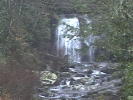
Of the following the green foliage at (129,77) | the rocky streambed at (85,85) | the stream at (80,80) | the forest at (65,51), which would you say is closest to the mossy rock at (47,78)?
the forest at (65,51)

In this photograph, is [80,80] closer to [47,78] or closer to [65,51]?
[47,78]

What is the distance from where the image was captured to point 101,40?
12188 millimetres

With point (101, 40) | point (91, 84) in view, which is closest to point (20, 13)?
point (91, 84)

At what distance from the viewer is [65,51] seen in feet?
88.0

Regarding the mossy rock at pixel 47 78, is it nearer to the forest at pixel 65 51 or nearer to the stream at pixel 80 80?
the forest at pixel 65 51

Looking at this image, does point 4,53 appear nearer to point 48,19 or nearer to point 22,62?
point 22,62

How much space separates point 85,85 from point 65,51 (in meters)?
9.23

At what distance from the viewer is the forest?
457 inches

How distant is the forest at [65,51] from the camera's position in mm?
11609

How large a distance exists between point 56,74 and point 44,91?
3.81 m

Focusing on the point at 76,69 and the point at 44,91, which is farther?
the point at 76,69

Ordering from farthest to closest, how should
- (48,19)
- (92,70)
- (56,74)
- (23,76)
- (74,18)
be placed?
(74,18) < (48,19) < (92,70) < (56,74) < (23,76)

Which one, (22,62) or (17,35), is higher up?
(17,35)

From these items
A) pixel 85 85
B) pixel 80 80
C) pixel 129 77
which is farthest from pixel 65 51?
pixel 129 77
